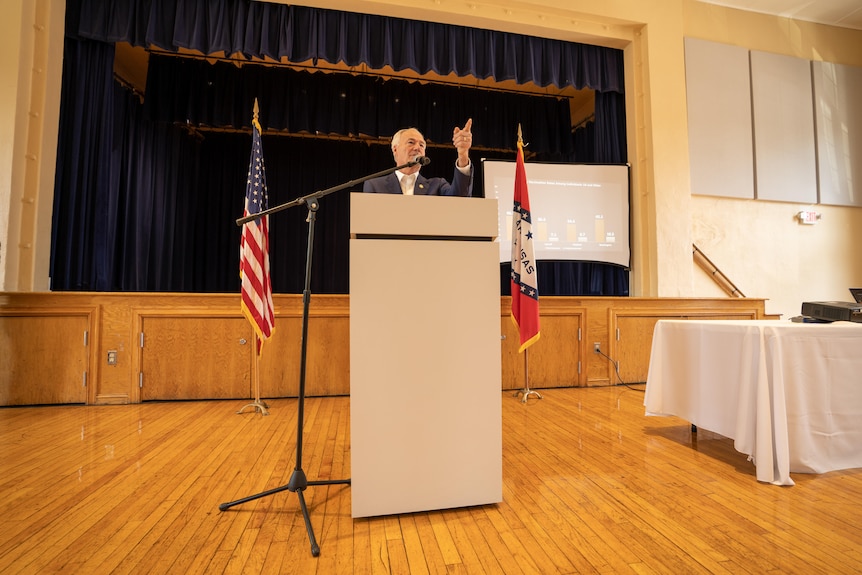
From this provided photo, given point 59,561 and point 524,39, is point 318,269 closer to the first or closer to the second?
point 524,39

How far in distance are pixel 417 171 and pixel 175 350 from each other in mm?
2485

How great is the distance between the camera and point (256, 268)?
3178 millimetres

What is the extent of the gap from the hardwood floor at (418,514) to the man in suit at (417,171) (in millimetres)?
1186

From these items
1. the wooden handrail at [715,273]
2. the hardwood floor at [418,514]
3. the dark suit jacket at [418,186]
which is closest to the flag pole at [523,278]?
the hardwood floor at [418,514]

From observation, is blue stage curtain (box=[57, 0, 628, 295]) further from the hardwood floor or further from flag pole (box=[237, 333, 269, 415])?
the hardwood floor

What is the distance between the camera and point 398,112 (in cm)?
598

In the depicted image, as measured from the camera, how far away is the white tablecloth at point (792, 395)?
1.77 m

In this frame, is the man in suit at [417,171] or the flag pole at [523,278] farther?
the flag pole at [523,278]

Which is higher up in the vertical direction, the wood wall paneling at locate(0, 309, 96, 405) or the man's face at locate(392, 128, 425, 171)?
the man's face at locate(392, 128, 425, 171)

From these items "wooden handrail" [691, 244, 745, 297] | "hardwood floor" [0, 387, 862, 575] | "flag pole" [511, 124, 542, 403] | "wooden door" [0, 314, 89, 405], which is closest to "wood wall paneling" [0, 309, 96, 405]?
"wooden door" [0, 314, 89, 405]

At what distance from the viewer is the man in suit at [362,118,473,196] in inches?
68.6

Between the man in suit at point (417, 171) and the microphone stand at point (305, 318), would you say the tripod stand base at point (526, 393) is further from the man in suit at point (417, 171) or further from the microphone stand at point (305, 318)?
the microphone stand at point (305, 318)

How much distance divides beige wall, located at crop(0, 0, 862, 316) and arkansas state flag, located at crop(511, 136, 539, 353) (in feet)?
6.39

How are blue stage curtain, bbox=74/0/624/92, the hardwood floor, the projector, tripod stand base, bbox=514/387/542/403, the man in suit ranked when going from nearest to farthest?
the hardwood floor
the man in suit
the projector
tripod stand base, bbox=514/387/542/403
blue stage curtain, bbox=74/0/624/92
